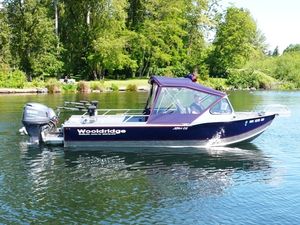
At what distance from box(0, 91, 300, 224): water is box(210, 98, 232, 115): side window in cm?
169

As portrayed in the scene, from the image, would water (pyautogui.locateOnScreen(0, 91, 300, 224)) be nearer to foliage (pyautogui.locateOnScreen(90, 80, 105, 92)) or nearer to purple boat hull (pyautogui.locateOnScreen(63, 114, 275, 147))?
purple boat hull (pyautogui.locateOnScreen(63, 114, 275, 147))

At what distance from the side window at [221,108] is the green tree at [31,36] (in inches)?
2003

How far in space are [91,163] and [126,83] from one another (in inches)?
2102

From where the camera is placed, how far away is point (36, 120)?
21.8 meters

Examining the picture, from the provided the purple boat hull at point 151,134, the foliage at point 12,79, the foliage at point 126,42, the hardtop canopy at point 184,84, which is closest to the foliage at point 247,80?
the foliage at point 126,42

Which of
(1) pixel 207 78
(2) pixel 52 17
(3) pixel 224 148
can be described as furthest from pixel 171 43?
(3) pixel 224 148

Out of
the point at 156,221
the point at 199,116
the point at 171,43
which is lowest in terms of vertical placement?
the point at 156,221

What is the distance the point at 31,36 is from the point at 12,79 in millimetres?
7982

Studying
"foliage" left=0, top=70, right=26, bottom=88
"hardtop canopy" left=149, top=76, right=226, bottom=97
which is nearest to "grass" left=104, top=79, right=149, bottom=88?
"foliage" left=0, top=70, right=26, bottom=88

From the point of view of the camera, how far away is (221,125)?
21.8m

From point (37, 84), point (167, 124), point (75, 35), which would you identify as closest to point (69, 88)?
point (37, 84)

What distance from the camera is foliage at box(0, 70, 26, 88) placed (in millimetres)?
64250

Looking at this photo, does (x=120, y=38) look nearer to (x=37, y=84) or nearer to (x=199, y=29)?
(x=37, y=84)

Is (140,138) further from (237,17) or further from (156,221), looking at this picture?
(237,17)
